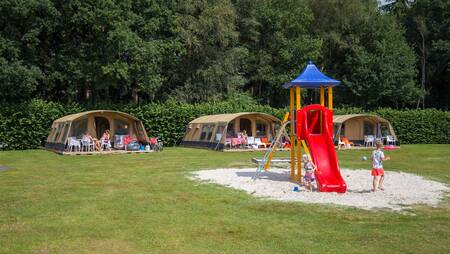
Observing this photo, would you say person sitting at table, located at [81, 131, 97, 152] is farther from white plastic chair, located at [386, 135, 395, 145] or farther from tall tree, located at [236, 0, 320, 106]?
tall tree, located at [236, 0, 320, 106]

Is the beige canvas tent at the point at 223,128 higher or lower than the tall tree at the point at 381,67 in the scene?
lower

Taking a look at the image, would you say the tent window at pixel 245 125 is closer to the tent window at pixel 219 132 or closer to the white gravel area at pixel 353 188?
Answer: the tent window at pixel 219 132

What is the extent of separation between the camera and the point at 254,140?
27.2 metres

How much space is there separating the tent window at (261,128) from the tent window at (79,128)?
954cm

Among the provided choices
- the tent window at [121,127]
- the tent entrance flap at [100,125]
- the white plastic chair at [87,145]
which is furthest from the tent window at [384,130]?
the white plastic chair at [87,145]

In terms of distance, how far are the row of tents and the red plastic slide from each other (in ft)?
41.1

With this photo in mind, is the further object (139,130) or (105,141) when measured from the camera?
(139,130)

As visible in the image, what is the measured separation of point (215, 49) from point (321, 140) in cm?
2351

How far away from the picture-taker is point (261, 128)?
2897cm

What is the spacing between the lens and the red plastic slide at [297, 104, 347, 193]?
11461 millimetres

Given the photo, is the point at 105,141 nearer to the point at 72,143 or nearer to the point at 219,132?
the point at 72,143

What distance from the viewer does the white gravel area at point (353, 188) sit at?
9.73 m

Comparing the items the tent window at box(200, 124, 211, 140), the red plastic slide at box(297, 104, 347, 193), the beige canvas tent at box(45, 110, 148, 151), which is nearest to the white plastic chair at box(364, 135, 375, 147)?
the tent window at box(200, 124, 211, 140)

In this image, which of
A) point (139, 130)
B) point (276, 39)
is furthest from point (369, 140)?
point (276, 39)
